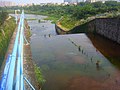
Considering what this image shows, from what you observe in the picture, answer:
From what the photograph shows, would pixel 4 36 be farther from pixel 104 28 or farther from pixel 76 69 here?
pixel 104 28

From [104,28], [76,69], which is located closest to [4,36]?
[76,69]

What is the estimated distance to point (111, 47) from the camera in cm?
2811

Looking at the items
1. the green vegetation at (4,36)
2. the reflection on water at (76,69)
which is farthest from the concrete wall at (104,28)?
the green vegetation at (4,36)

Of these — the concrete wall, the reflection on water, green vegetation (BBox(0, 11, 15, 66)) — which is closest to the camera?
the reflection on water

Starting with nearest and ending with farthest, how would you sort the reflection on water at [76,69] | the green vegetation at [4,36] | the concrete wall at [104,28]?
the reflection on water at [76,69]
the green vegetation at [4,36]
the concrete wall at [104,28]

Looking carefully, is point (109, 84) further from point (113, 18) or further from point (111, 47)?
point (113, 18)

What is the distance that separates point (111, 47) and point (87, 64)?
8339 millimetres

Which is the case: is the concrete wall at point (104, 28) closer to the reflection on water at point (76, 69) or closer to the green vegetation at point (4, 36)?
the reflection on water at point (76, 69)

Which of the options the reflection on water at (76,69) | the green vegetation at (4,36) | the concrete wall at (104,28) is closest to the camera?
the reflection on water at (76,69)

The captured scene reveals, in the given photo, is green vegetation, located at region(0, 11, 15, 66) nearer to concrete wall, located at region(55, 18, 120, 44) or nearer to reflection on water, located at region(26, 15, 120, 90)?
reflection on water, located at region(26, 15, 120, 90)

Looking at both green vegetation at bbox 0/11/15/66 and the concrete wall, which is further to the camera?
the concrete wall

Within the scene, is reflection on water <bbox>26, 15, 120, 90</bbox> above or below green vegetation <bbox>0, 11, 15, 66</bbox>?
below

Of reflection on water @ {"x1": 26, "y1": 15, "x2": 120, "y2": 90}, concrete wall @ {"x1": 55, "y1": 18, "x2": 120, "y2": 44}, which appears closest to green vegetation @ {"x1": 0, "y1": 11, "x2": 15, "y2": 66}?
reflection on water @ {"x1": 26, "y1": 15, "x2": 120, "y2": 90}

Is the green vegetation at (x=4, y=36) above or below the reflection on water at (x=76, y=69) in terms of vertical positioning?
above
